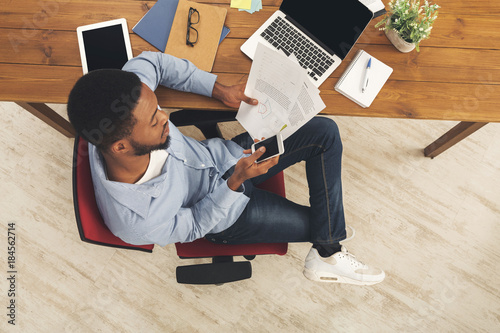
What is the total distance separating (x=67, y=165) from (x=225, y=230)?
4.12 feet

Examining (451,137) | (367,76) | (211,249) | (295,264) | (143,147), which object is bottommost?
(295,264)

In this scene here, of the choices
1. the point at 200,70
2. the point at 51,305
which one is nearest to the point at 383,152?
the point at 200,70

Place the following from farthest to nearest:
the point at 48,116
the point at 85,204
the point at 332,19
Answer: the point at 48,116, the point at 332,19, the point at 85,204

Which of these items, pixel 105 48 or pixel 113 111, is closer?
pixel 113 111

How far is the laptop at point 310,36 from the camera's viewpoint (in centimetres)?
125

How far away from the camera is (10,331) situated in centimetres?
178

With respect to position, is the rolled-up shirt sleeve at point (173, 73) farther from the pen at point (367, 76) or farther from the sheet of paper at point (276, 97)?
the pen at point (367, 76)

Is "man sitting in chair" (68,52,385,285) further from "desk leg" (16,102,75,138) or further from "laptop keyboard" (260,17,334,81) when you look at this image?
"desk leg" (16,102,75,138)

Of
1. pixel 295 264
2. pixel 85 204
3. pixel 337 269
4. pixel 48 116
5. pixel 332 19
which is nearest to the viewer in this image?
pixel 85 204

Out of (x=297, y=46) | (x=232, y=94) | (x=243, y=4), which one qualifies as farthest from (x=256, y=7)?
(x=232, y=94)

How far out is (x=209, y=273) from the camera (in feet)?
3.89

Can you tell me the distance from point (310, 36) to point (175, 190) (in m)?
0.84

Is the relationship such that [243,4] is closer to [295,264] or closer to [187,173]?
[187,173]

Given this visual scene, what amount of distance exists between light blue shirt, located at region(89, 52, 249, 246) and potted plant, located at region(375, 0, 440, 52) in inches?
29.9
